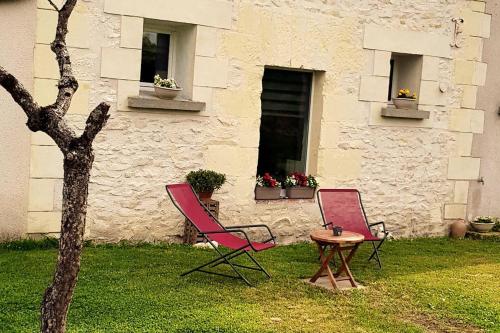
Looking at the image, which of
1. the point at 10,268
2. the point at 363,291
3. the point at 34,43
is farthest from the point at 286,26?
the point at 10,268

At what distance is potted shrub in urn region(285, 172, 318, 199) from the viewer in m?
8.51

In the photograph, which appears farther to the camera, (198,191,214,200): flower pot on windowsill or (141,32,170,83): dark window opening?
(141,32,170,83): dark window opening

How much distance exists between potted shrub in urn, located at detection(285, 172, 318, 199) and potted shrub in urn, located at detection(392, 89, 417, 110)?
1.69 m

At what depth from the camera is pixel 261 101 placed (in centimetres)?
861

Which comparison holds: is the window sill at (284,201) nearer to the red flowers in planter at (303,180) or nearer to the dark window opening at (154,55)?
the red flowers in planter at (303,180)

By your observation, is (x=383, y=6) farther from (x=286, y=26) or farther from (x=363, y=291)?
(x=363, y=291)

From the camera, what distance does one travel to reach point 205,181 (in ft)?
25.2

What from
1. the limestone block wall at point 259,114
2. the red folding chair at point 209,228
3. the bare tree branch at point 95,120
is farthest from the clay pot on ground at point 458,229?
the bare tree branch at point 95,120

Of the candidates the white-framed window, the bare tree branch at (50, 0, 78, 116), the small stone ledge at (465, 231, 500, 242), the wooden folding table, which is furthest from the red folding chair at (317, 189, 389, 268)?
the bare tree branch at (50, 0, 78, 116)

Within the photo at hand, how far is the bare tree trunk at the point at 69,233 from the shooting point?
136 inches

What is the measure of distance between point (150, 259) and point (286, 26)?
3.33m

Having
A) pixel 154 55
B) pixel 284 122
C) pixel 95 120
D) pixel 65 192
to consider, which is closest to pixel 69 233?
pixel 65 192

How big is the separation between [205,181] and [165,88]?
3.79 ft

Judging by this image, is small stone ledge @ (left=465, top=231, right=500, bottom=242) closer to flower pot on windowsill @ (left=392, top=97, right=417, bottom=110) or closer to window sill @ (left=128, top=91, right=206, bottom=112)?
flower pot on windowsill @ (left=392, top=97, right=417, bottom=110)
